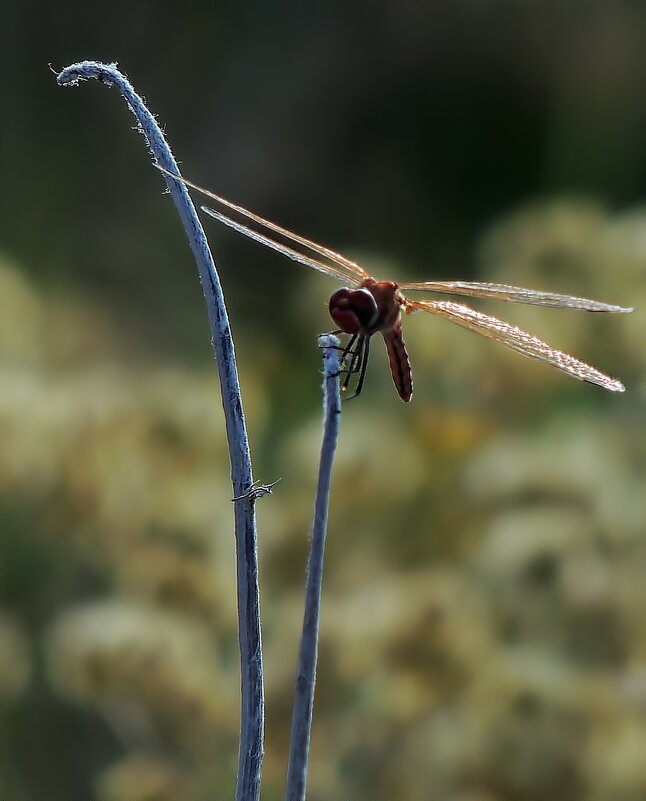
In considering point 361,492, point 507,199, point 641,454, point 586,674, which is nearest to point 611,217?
point 507,199

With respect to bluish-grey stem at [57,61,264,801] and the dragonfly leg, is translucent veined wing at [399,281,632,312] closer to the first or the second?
the dragonfly leg

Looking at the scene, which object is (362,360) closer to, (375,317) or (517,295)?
(375,317)

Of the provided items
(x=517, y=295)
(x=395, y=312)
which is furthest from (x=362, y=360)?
(x=517, y=295)

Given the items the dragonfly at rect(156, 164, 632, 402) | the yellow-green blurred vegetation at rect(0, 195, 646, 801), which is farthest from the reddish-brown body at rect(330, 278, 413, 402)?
the yellow-green blurred vegetation at rect(0, 195, 646, 801)

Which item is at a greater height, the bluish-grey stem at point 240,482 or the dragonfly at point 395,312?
the dragonfly at point 395,312

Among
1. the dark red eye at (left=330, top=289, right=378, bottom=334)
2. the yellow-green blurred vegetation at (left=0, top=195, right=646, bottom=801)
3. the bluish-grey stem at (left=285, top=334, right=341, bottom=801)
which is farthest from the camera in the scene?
the yellow-green blurred vegetation at (left=0, top=195, right=646, bottom=801)

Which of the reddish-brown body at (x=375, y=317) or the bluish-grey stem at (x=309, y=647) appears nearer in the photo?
the bluish-grey stem at (x=309, y=647)

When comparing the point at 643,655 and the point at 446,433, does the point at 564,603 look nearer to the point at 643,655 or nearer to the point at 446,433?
the point at 643,655

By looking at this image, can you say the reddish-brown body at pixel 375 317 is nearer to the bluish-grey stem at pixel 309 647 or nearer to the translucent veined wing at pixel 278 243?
the translucent veined wing at pixel 278 243

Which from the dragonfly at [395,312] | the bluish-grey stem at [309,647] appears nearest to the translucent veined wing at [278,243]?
the dragonfly at [395,312]
